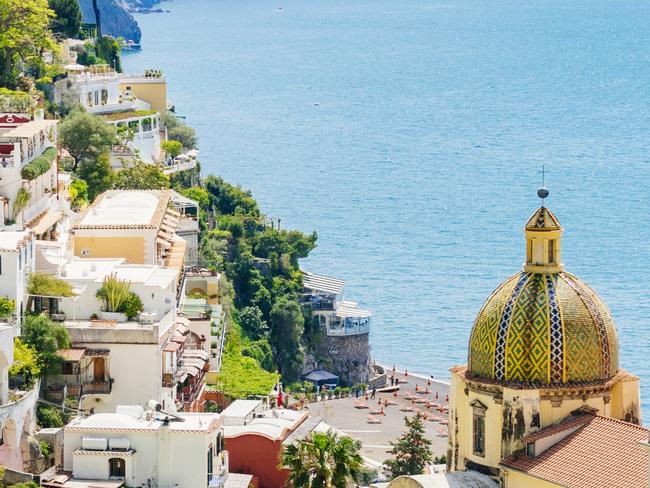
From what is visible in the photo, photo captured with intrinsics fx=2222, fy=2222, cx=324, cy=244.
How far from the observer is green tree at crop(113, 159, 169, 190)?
81688 millimetres

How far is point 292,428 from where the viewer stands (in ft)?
191

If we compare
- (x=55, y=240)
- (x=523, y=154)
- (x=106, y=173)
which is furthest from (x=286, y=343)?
(x=523, y=154)

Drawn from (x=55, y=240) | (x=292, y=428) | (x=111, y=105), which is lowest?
(x=292, y=428)

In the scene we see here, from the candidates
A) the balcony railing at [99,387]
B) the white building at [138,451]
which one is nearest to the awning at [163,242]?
the balcony railing at [99,387]

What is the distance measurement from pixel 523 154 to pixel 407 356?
3325 inches

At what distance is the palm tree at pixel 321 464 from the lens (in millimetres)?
46031

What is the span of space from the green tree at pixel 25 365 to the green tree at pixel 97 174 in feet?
85.2

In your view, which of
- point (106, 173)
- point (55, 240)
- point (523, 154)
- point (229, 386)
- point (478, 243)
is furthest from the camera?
point (523, 154)

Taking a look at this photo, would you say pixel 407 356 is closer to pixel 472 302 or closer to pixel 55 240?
pixel 472 302

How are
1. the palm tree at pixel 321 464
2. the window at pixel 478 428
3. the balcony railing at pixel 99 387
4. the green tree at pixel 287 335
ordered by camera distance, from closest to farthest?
the window at pixel 478 428 < the palm tree at pixel 321 464 < the balcony railing at pixel 99 387 < the green tree at pixel 287 335

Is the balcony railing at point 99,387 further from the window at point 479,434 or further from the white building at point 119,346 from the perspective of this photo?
the window at point 479,434

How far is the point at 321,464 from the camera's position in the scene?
46.0 m

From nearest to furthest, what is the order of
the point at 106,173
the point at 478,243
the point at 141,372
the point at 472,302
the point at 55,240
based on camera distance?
1. the point at 141,372
2. the point at 55,240
3. the point at 106,173
4. the point at 472,302
5. the point at 478,243

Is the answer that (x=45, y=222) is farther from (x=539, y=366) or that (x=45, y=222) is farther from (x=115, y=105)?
(x=115, y=105)
